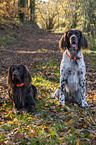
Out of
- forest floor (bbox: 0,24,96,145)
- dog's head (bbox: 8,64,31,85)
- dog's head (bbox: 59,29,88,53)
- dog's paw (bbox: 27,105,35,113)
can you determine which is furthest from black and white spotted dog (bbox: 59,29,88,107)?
dog's head (bbox: 8,64,31,85)

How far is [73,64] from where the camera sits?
4.21 m

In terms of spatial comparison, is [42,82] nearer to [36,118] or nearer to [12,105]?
[12,105]

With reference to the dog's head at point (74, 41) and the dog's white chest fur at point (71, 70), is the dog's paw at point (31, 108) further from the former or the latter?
the dog's head at point (74, 41)

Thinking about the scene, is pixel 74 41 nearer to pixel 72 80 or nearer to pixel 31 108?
pixel 72 80

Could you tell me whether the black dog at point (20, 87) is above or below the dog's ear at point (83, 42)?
below

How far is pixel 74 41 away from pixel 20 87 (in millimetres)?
1776

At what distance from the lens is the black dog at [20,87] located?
13.8ft

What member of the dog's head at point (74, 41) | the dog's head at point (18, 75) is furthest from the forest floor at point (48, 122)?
the dog's head at point (74, 41)

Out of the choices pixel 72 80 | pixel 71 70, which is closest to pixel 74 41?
pixel 71 70

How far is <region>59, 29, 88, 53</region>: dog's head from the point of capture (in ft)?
13.3

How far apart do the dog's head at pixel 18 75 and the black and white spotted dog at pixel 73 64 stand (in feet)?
3.13

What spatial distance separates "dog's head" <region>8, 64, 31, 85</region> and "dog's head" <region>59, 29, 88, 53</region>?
4.01ft

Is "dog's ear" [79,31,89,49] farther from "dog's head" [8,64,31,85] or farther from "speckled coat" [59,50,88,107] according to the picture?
"dog's head" [8,64,31,85]

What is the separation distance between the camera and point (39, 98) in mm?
5215
